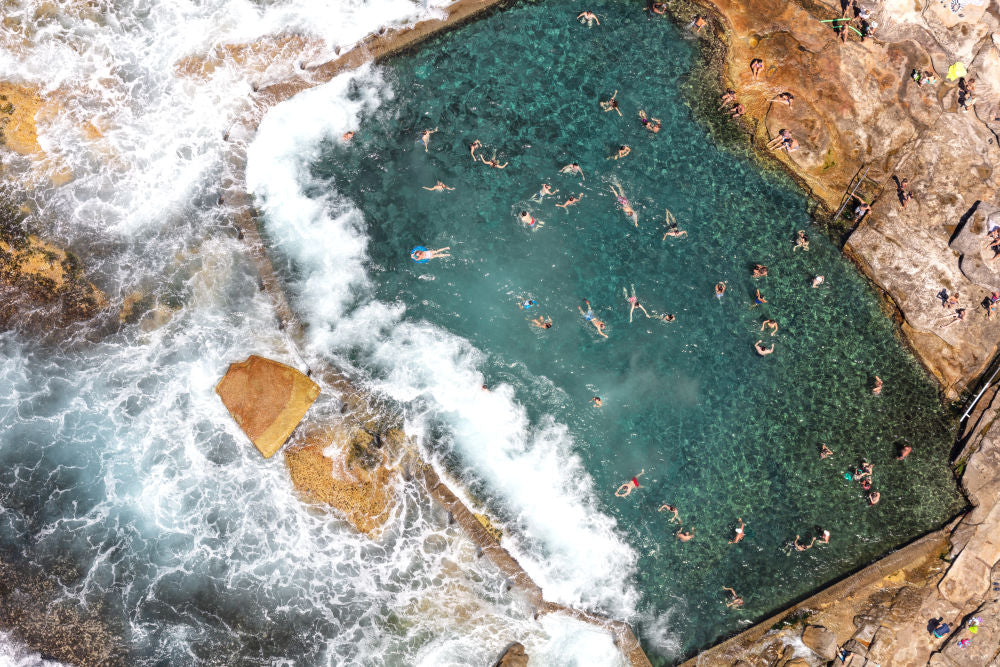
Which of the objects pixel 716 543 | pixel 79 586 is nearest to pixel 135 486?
pixel 79 586

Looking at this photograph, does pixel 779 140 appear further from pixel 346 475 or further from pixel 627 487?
pixel 346 475

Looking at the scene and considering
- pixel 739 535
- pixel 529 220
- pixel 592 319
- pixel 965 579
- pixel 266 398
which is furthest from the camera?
pixel 529 220

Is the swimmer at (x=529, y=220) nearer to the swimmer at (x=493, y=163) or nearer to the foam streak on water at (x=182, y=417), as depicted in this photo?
the swimmer at (x=493, y=163)

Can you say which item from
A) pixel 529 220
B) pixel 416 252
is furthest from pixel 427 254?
pixel 529 220

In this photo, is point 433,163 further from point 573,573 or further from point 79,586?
point 79,586

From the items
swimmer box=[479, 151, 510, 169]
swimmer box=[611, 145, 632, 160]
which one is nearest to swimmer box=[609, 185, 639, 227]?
swimmer box=[611, 145, 632, 160]

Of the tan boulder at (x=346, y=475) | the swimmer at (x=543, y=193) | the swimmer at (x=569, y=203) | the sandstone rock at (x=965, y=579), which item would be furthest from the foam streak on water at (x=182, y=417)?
the sandstone rock at (x=965, y=579)

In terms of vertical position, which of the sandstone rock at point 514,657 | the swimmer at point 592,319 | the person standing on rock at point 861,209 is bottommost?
the sandstone rock at point 514,657
